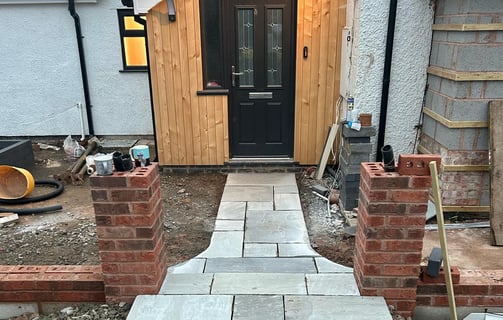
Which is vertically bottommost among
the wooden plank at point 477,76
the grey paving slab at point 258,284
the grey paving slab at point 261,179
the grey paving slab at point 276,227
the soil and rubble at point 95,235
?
the soil and rubble at point 95,235

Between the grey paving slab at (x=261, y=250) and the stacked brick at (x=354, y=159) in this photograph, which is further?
the stacked brick at (x=354, y=159)

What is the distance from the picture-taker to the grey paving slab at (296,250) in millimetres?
3588

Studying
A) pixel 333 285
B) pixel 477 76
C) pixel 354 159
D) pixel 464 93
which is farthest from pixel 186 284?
pixel 477 76

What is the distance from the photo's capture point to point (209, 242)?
12.9ft

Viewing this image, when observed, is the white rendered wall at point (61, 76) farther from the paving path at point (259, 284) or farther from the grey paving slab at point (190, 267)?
the grey paving slab at point (190, 267)

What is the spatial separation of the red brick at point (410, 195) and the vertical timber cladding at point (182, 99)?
11.8ft

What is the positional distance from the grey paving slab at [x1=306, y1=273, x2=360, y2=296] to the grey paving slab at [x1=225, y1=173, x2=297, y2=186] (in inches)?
102

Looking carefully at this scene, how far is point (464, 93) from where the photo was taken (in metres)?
3.91

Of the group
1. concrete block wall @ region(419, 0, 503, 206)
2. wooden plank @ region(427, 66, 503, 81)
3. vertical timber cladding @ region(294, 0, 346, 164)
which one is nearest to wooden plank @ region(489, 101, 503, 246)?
concrete block wall @ region(419, 0, 503, 206)

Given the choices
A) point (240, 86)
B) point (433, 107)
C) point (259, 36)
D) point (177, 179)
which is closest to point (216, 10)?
point (259, 36)

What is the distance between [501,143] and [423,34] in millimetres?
1495

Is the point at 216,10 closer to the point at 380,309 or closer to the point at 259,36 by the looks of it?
the point at 259,36

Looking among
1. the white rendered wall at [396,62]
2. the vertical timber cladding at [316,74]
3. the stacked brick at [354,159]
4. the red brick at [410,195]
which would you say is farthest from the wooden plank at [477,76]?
the red brick at [410,195]

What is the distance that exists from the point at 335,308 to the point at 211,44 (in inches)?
157
